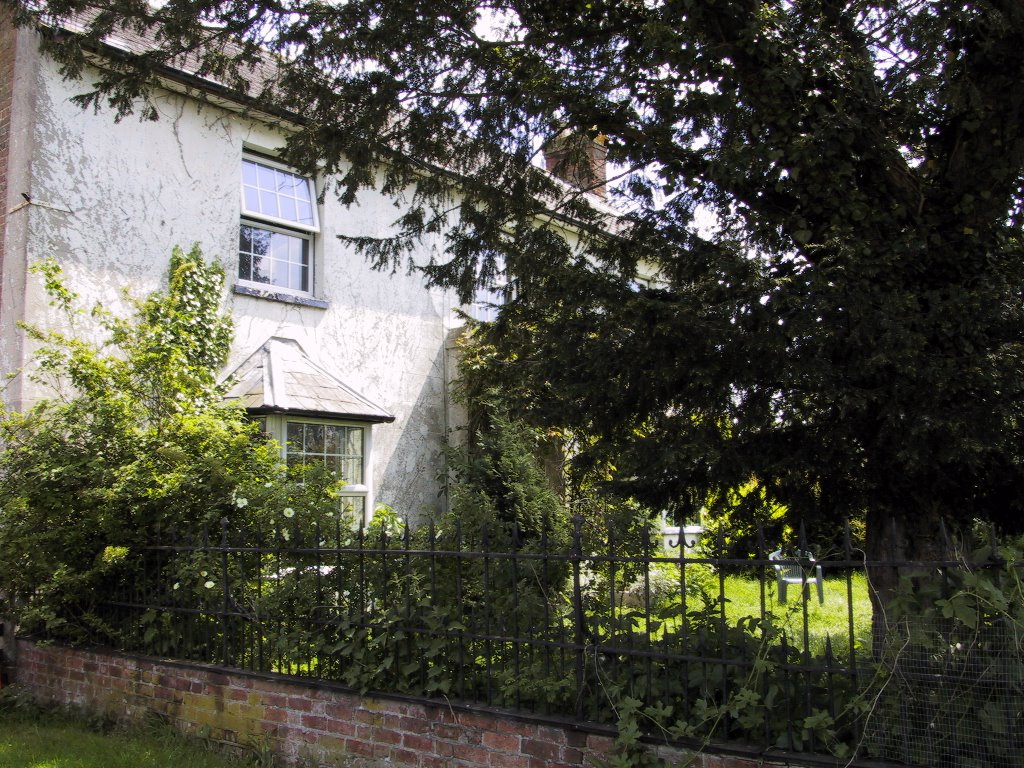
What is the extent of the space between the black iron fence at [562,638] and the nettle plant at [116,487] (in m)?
0.16

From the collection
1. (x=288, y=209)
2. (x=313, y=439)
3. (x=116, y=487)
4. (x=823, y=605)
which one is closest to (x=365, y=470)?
(x=313, y=439)

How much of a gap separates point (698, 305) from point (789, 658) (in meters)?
1.58

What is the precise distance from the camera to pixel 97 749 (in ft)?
17.7

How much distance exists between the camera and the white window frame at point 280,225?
993 cm

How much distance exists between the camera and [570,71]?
5.11 m

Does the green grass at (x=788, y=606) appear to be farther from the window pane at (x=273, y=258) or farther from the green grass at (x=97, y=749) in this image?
the window pane at (x=273, y=258)

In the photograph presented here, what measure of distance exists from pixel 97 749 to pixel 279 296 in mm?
5687

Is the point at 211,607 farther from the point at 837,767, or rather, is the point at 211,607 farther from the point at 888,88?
the point at 888,88

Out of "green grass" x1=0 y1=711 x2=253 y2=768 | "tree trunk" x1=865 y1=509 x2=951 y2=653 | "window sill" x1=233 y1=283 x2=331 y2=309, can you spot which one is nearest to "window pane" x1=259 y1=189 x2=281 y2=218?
"window sill" x1=233 y1=283 x2=331 y2=309

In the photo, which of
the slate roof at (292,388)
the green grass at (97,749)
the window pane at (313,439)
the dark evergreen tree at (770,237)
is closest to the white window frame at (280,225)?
the slate roof at (292,388)

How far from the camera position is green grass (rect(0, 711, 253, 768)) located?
504 cm

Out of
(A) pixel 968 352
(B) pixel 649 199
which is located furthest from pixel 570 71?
(A) pixel 968 352

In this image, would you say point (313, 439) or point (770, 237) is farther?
point (313, 439)

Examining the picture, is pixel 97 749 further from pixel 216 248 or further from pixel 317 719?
pixel 216 248
